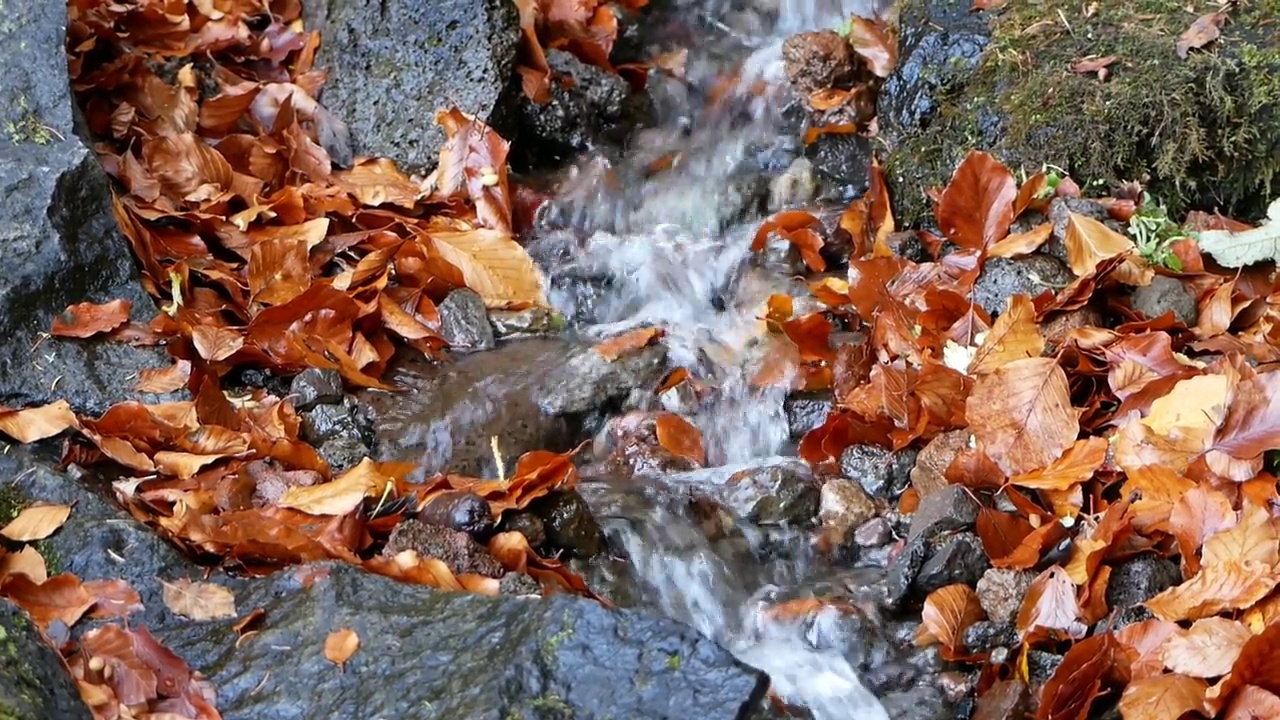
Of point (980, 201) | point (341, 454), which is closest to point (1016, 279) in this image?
point (980, 201)

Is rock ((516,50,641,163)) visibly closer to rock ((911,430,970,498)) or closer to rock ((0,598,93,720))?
rock ((911,430,970,498))

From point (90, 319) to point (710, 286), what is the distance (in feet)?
6.29

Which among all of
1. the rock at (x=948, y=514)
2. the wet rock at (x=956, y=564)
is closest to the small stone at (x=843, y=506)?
the rock at (x=948, y=514)

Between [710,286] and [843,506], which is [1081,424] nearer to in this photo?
[843,506]

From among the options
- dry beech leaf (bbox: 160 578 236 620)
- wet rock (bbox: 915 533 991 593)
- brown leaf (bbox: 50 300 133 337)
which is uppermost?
brown leaf (bbox: 50 300 133 337)

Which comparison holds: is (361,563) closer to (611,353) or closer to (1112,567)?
(611,353)

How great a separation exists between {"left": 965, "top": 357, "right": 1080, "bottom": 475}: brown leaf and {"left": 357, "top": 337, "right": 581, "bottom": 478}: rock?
1.18m

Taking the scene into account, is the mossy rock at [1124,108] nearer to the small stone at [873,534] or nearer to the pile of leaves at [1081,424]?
the pile of leaves at [1081,424]

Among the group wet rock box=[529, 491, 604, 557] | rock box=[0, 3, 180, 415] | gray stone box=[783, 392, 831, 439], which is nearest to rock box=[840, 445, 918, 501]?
gray stone box=[783, 392, 831, 439]

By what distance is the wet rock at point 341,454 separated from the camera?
2918 mm

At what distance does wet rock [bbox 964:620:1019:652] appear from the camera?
8.33 feet

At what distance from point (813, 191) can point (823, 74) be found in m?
0.57

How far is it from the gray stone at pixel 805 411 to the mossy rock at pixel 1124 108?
0.83 metres

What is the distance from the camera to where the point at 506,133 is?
4340 millimetres
